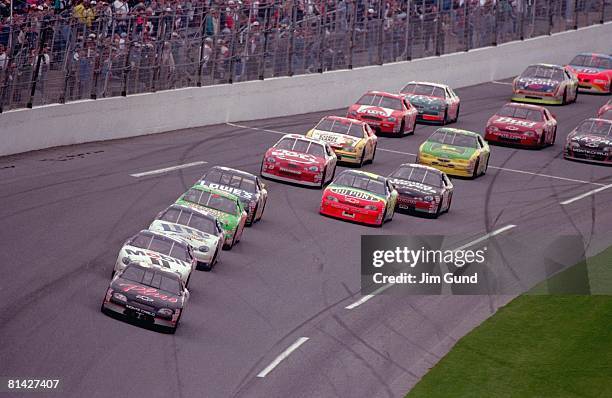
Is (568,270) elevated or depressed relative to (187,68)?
depressed

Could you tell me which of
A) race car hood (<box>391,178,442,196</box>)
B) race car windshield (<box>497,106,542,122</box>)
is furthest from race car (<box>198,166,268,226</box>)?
race car windshield (<box>497,106,542,122</box>)

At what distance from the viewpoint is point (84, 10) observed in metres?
38.2

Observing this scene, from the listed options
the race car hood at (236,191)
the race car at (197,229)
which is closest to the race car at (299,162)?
the race car hood at (236,191)

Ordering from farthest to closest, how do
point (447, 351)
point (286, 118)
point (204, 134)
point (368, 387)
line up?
1. point (286, 118)
2. point (204, 134)
3. point (447, 351)
4. point (368, 387)

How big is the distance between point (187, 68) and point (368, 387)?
22368mm

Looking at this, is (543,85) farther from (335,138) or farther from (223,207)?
(223,207)

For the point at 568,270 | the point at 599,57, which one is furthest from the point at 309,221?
the point at 599,57

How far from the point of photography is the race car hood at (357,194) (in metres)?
32.5

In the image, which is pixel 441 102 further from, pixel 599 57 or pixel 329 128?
pixel 599 57

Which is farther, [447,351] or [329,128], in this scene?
[329,128]

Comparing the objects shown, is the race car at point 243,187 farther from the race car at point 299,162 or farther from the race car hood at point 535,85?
the race car hood at point 535,85

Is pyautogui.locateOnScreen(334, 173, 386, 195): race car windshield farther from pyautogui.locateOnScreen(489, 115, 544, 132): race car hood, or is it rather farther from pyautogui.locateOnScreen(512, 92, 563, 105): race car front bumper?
pyautogui.locateOnScreen(512, 92, 563, 105): race car front bumper

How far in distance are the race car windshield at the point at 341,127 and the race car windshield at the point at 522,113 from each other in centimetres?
738

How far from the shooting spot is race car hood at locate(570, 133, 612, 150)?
42.6m
